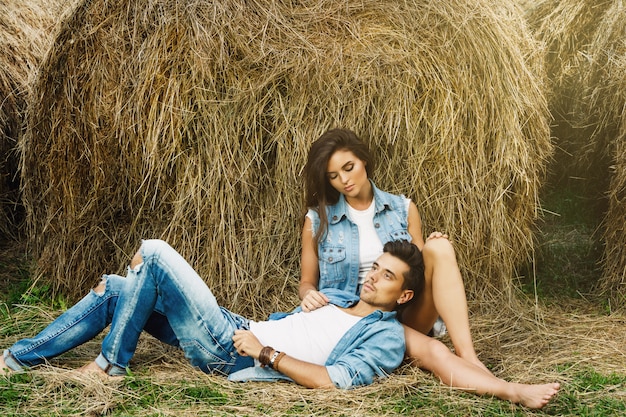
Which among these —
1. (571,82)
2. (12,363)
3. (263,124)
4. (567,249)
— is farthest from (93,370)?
(571,82)

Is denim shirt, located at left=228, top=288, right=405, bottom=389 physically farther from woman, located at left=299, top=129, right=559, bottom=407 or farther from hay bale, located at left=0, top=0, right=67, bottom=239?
hay bale, located at left=0, top=0, right=67, bottom=239

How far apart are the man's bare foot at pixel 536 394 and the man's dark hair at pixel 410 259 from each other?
0.67 m

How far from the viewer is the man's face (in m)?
3.29

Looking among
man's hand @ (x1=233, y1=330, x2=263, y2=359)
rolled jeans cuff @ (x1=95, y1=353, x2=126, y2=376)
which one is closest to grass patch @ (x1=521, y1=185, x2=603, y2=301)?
man's hand @ (x1=233, y1=330, x2=263, y2=359)

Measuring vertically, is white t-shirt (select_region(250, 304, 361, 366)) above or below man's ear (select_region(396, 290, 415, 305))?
below

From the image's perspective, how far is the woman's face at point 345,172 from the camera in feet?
11.7

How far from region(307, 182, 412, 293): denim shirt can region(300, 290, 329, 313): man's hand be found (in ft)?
0.87

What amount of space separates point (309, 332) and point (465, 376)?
2.30ft

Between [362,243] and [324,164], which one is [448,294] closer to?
[362,243]

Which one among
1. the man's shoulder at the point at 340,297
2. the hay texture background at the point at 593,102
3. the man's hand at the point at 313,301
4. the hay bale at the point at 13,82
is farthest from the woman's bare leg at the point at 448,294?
the hay bale at the point at 13,82

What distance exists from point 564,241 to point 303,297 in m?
2.41

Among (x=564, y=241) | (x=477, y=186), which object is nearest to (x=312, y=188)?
(x=477, y=186)

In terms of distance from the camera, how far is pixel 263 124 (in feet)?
13.9

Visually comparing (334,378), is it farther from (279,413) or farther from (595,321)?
(595,321)
